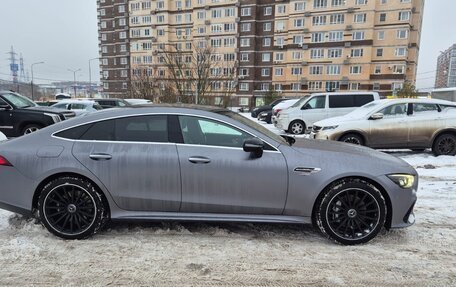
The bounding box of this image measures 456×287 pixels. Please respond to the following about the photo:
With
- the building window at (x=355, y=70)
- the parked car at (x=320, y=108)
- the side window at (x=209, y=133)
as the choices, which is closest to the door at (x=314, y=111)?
the parked car at (x=320, y=108)

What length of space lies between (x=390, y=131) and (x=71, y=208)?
25.6 ft

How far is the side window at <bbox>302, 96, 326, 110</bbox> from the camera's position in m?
13.2

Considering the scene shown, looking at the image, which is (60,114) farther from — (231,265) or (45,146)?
(231,265)

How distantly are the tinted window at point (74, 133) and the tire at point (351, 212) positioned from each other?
277 centimetres

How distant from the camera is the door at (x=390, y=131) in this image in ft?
27.3

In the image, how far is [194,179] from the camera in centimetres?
345

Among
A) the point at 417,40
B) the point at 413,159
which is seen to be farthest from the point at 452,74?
the point at 413,159

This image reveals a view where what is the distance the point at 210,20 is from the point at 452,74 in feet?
195

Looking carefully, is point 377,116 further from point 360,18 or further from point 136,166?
point 360,18

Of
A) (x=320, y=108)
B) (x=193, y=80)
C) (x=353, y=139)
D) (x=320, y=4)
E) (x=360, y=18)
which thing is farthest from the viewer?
(x=320, y=4)

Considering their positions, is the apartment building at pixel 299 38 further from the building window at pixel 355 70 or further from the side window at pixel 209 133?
the side window at pixel 209 133

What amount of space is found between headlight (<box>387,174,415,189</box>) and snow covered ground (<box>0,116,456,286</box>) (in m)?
0.68

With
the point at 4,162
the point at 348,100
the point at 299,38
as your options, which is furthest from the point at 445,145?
the point at 299,38

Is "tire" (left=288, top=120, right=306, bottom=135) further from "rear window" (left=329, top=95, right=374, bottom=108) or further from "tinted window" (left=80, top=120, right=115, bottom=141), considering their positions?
"tinted window" (left=80, top=120, right=115, bottom=141)
